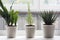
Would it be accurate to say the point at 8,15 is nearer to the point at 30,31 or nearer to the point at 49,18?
the point at 30,31

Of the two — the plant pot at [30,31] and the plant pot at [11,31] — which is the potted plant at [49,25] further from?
the plant pot at [11,31]

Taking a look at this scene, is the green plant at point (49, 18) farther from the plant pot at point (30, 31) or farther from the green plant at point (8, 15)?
the green plant at point (8, 15)

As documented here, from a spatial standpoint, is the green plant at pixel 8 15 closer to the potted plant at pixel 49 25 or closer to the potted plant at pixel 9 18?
the potted plant at pixel 9 18

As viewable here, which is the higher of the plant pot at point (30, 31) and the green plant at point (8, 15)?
the green plant at point (8, 15)

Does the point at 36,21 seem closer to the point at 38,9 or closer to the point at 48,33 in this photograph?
the point at 38,9

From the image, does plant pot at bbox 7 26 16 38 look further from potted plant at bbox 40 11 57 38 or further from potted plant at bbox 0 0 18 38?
potted plant at bbox 40 11 57 38

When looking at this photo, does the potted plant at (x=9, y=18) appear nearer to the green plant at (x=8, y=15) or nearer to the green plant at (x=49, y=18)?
the green plant at (x=8, y=15)

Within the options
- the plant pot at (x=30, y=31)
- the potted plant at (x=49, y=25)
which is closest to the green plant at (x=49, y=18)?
the potted plant at (x=49, y=25)

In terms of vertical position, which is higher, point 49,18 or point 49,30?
point 49,18

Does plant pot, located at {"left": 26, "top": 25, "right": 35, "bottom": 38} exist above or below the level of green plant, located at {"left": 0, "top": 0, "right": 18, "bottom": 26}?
below

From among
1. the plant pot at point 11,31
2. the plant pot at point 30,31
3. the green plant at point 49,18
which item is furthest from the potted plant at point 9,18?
the green plant at point 49,18

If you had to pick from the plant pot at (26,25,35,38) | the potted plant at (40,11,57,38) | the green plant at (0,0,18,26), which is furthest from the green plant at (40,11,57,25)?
the green plant at (0,0,18,26)

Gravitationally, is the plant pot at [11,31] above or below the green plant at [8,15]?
below

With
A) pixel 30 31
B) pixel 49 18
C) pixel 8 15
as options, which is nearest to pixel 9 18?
pixel 8 15
